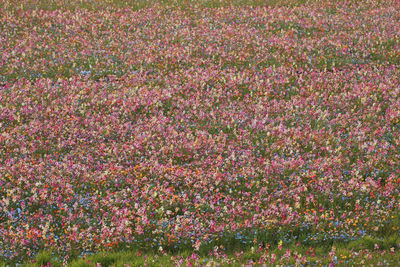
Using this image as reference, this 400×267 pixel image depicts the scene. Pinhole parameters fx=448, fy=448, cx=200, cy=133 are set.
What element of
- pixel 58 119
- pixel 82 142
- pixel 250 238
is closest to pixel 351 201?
pixel 250 238

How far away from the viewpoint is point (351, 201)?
27.3 feet

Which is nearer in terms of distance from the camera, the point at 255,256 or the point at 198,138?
the point at 255,256

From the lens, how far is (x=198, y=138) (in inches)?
407

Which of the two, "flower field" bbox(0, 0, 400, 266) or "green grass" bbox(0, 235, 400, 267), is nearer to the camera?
"green grass" bbox(0, 235, 400, 267)

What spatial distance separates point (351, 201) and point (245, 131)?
3.25m

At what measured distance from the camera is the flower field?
23.9ft

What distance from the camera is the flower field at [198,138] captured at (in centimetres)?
729

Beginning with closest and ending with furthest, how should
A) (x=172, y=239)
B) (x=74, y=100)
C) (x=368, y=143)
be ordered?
(x=172, y=239) < (x=368, y=143) < (x=74, y=100)

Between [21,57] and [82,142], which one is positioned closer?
[82,142]

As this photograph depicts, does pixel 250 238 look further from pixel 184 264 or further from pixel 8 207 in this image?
pixel 8 207

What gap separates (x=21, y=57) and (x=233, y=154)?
964cm

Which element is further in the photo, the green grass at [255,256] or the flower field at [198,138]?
the flower field at [198,138]

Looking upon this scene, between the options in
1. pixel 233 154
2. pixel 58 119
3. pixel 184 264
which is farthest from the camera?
pixel 58 119

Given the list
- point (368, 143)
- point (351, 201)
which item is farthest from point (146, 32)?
point (351, 201)
